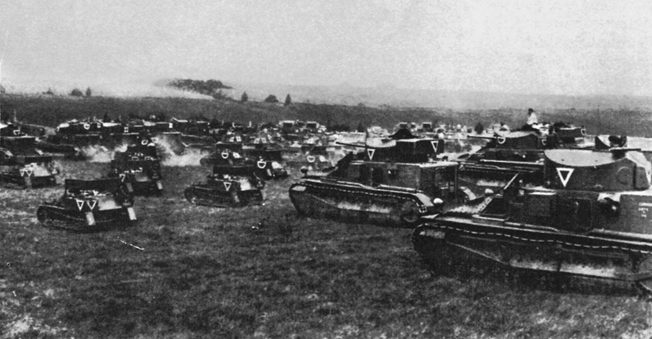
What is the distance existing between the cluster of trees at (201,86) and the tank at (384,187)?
204 feet

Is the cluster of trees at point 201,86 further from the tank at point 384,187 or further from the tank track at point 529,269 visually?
the tank track at point 529,269

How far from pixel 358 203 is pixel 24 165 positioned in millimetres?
16051

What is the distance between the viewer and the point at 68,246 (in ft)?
48.9

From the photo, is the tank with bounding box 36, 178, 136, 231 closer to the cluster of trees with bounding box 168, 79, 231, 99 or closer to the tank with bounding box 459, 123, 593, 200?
the tank with bounding box 459, 123, 593, 200

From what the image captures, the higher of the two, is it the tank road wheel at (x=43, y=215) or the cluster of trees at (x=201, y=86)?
the cluster of trees at (x=201, y=86)

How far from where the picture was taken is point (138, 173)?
23.1 meters

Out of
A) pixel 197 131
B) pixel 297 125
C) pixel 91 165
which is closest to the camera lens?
pixel 91 165

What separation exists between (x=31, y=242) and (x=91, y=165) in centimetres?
1821

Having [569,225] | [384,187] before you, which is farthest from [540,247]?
[384,187]

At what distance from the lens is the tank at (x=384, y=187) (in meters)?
17.5

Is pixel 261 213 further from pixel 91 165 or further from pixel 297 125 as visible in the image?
pixel 297 125

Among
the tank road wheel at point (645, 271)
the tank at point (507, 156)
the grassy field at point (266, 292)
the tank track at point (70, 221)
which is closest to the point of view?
the grassy field at point (266, 292)

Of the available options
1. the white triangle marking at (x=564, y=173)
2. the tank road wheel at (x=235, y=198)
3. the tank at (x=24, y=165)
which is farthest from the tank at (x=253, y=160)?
the white triangle marking at (x=564, y=173)

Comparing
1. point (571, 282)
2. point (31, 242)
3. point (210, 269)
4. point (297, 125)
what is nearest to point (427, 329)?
point (571, 282)
